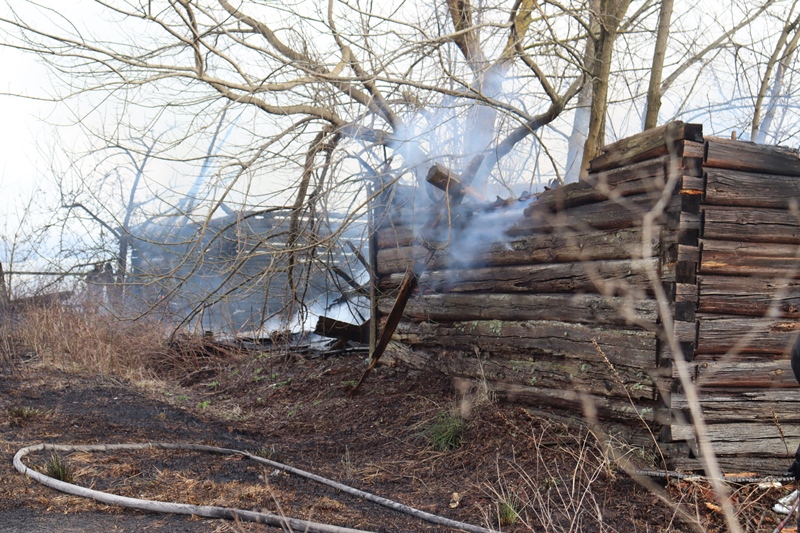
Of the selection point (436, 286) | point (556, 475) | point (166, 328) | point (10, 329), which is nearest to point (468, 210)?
point (436, 286)

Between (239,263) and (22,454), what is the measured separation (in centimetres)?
301

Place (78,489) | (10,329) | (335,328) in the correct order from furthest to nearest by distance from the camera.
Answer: (10,329)
(335,328)
(78,489)

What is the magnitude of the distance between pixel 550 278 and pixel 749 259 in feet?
5.81

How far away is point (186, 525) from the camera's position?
164 inches

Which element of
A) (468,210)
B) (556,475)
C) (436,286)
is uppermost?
(468,210)

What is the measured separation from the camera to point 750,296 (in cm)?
554

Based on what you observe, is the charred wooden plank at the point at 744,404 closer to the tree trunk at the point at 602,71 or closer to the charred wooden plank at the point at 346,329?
the tree trunk at the point at 602,71

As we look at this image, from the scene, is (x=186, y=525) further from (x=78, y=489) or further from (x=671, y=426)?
(x=671, y=426)

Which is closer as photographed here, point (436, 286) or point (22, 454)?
point (22, 454)

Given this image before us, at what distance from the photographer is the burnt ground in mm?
4578

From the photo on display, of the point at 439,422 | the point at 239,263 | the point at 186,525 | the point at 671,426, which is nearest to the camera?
the point at 186,525

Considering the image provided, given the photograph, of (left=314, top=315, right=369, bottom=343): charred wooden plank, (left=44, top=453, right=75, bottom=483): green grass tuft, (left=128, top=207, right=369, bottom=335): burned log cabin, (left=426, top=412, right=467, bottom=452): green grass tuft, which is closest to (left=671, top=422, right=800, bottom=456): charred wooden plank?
(left=426, top=412, right=467, bottom=452): green grass tuft

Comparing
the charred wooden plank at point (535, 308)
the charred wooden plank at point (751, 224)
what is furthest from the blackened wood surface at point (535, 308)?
the charred wooden plank at point (751, 224)

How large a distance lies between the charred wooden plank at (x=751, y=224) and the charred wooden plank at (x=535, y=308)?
80 centimetres
